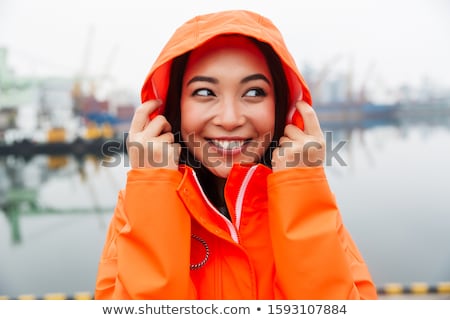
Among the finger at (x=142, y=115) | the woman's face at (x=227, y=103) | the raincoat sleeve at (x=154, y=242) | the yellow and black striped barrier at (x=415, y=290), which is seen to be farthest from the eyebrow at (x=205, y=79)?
the yellow and black striped barrier at (x=415, y=290)

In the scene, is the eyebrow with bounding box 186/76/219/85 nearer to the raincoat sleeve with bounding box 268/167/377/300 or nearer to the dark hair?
the dark hair

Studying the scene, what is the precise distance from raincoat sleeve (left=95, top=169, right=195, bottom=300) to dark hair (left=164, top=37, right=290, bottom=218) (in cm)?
15

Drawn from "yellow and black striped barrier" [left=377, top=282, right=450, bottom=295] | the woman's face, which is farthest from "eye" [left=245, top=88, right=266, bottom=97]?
"yellow and black striped barrier" [left=377, top=282, right=450, bottom=295]

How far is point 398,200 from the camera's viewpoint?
24.3ft

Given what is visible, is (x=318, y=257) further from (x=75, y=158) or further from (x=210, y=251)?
(x=75, y=158)

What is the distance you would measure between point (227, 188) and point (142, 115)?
27 centimetres

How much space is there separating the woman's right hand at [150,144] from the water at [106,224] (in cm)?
14

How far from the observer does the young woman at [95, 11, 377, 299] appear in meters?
0.81

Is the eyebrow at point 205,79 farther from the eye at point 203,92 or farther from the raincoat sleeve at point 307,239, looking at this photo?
the raincoat sleeve at point 307,239

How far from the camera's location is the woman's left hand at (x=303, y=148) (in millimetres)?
864

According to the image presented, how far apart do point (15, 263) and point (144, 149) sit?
184 inches

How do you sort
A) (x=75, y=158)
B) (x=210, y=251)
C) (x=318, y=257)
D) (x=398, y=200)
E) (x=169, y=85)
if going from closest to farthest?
(x=318, y=257)
(x=210, y=251)
(x=169, y=85)
(x=398, y=200)
(x=75, y=158)

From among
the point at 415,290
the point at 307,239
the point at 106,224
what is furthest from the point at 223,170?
the point at 106,224
